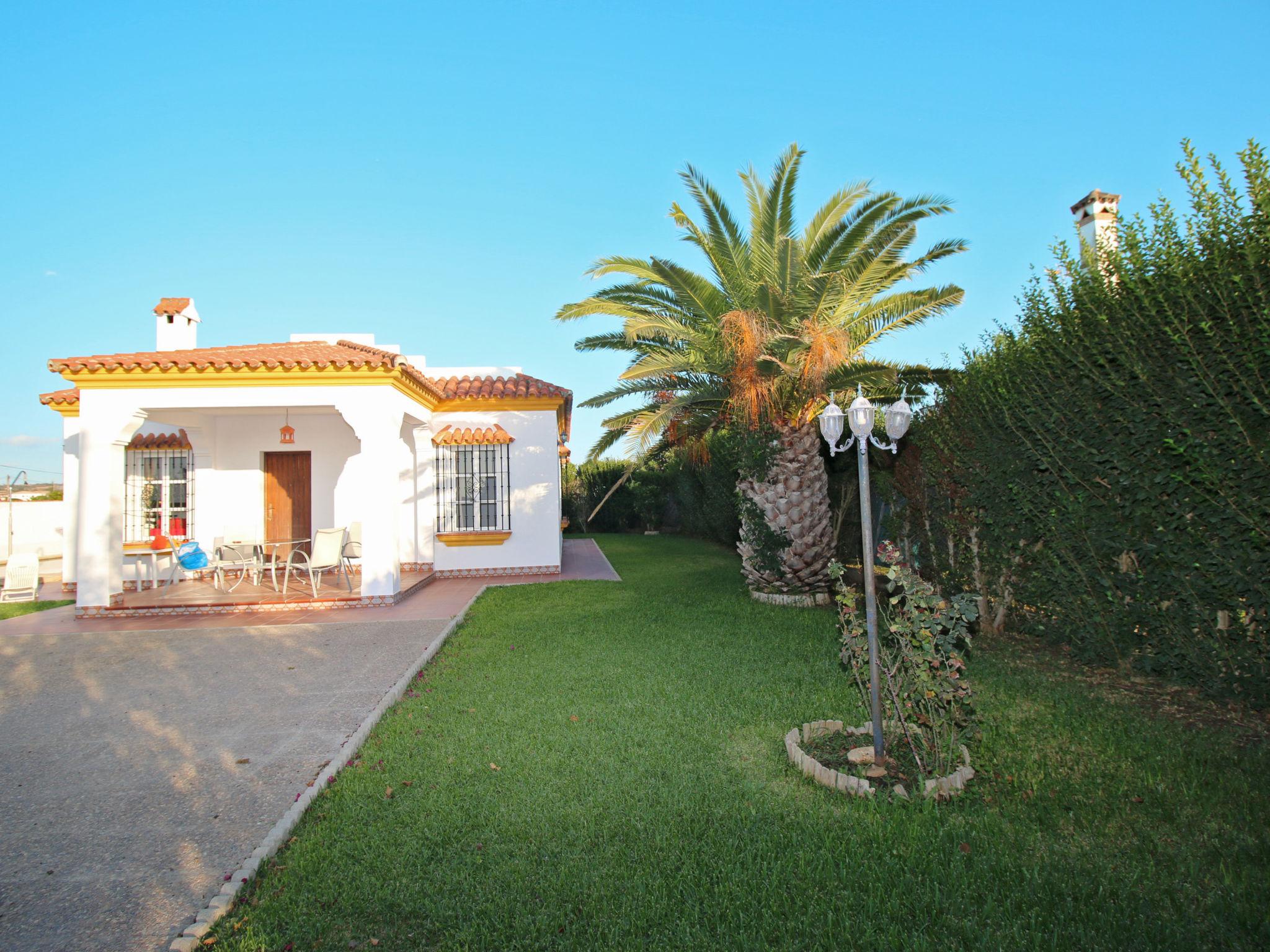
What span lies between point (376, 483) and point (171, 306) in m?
7.55

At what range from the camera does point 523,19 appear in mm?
10578

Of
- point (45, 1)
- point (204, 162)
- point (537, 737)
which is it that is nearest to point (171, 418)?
point (204, 162)

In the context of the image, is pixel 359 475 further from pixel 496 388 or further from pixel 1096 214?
pixel 1096 214

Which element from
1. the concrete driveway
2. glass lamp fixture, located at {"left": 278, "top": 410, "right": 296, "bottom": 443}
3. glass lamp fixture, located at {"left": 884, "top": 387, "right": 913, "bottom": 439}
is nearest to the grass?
the concrete driveway

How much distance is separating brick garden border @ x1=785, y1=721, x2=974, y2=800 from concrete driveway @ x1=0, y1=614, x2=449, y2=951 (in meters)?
3.08

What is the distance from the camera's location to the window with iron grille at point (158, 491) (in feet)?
43.7

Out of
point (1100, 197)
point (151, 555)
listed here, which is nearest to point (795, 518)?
point (1100, 197)

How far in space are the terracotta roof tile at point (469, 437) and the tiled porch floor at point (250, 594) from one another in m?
2.66

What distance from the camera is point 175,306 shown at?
13555 mm

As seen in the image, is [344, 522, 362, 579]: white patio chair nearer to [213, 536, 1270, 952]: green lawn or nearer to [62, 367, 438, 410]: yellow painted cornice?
[62, 367, 438, 410]: yellow painted cornice

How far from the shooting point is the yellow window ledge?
13.4 meters

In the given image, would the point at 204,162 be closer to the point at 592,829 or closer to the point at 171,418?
the point at 171,418

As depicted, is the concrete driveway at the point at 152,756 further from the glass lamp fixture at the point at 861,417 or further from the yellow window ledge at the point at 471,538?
the yellow window ledge at the point at 471,538

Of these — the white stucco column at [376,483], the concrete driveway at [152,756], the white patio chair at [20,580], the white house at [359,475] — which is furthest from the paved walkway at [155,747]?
the white house at [359,475]
